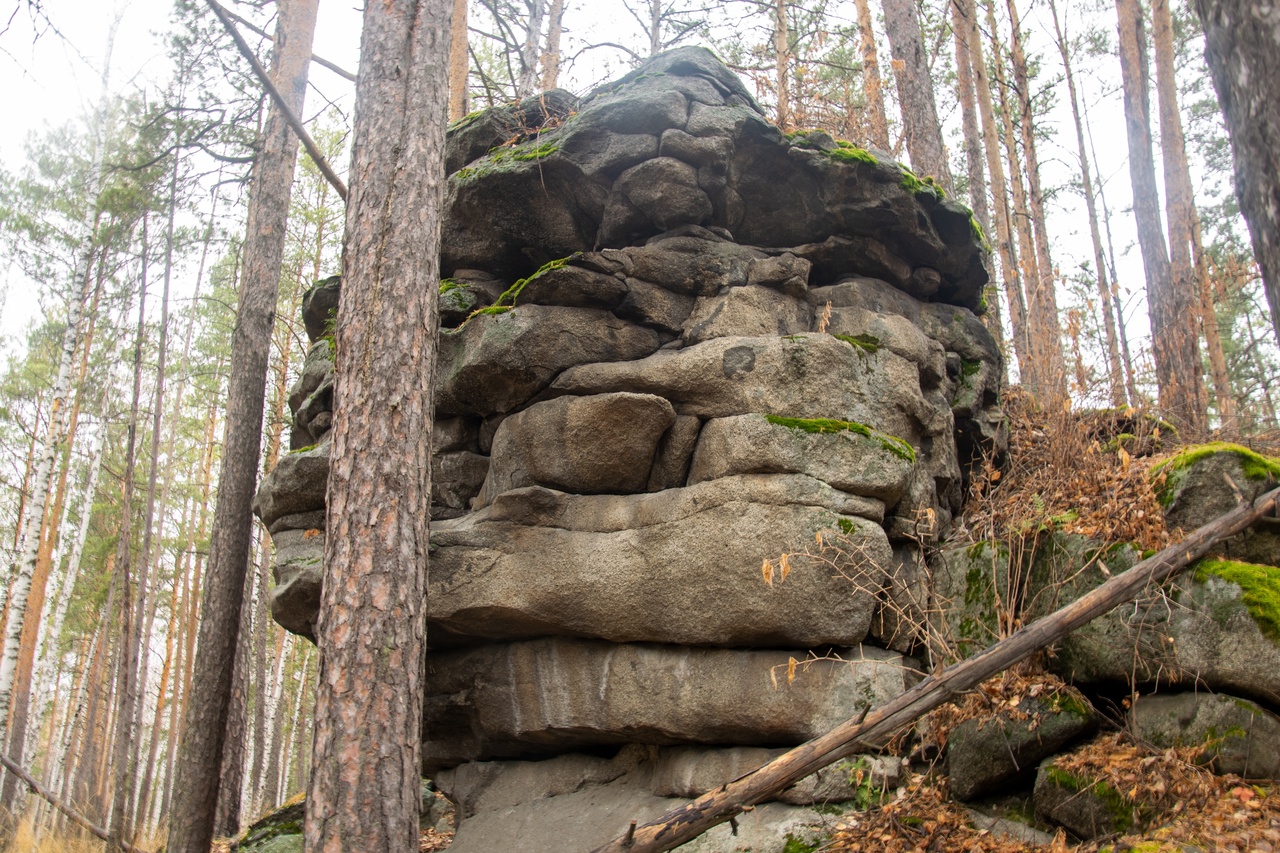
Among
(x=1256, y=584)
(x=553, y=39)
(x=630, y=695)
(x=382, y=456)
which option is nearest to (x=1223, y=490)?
(x=1256, y=584)

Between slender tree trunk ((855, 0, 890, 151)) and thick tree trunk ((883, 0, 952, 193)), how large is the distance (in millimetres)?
380

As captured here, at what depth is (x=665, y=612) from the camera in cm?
645

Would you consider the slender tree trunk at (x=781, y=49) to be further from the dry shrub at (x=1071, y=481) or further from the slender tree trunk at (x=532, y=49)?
the dry shrub at (x=1071, y=481)

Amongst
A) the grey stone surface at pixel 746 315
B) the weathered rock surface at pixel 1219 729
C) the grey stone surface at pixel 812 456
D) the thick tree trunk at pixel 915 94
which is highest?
the thick tree trunk at pixel 915 94

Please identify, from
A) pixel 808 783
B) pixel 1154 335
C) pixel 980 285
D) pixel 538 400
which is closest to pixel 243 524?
pixel 538 400

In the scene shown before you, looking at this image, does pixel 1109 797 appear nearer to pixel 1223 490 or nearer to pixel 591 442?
pixel 1223 490

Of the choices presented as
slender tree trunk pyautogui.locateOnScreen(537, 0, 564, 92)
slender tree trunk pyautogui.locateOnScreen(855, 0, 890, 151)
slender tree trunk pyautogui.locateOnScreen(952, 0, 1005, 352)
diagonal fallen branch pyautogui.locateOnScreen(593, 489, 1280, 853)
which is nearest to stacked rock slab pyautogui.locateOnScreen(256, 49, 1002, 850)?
diagonal fallen branch pyautogui.locateOnScreen(593, 489, 1280, 853)

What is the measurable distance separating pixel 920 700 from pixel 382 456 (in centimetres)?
364

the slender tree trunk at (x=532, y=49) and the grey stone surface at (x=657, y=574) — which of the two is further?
the slender tree trunk at (x=532, y=49)

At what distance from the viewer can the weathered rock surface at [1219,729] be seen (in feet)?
15.6

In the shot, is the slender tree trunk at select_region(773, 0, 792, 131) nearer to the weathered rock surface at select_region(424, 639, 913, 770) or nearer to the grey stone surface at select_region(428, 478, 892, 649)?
the grey stone surface at select_region(428, 478, 892, 649)

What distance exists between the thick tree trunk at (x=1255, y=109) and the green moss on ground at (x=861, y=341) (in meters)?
4.66

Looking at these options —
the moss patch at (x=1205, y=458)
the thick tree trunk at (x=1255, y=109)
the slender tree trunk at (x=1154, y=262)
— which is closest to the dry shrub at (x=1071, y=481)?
the moss patch at (x=1205, y=458)

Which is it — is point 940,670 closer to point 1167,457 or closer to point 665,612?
point 665,612
